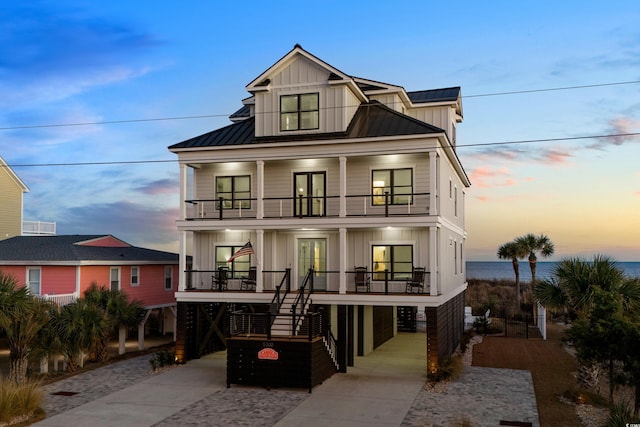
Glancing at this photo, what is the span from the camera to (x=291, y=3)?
2138cm

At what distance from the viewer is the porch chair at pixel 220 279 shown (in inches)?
935

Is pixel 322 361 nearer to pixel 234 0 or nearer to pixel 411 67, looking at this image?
pixel 234 0

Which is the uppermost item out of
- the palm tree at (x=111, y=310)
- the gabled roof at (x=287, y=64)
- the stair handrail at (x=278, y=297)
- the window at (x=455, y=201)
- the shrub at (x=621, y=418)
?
the gabled roof at (x=287, y=64)

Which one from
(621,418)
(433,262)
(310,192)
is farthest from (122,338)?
(621,418)

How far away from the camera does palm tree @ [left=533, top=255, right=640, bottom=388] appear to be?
17688mm

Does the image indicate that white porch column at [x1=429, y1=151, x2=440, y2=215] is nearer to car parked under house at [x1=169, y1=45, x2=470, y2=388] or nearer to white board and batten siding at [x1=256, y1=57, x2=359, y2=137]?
car parked under house at [x1=169, y1=45, x2=470, y2=388]

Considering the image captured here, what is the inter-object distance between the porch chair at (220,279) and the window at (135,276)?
280 inches

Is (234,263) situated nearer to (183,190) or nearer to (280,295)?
(280,295)

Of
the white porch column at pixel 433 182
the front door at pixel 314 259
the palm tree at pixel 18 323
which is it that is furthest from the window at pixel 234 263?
the white porch column at pixel 433 182

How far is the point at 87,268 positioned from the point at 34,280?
288cm

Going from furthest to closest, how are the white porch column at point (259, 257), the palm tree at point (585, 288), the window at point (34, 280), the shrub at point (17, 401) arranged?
the window at point (34, 280) < the white porch column at point (259, 257) < the palm tree at point (585, 288) < the shrub at point (17, 401)

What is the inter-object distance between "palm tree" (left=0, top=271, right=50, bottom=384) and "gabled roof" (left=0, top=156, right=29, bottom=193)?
22984mm

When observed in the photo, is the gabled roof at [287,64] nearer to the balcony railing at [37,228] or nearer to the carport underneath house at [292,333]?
the carport underneath house at [292,333]

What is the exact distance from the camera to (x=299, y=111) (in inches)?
916
